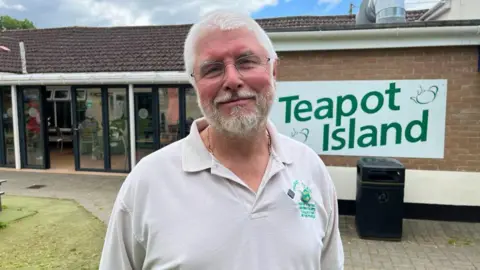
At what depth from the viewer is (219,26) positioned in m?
1.47

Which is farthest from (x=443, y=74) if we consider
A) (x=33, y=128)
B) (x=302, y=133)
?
(x=33, y=128)

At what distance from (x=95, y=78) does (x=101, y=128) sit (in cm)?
142

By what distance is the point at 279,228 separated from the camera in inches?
55.7

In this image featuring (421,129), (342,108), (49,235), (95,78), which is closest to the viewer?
(49,235)

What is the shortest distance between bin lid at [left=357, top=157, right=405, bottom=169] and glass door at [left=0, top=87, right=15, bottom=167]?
9.92 metres

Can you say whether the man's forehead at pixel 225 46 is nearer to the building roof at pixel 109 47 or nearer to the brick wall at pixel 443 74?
the brick wall at pixel 443 74

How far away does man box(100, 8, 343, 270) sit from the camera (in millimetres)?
1354

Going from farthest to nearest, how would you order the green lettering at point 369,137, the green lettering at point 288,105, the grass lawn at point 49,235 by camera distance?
the green lettering at point 288,105 < the green lettering at point 369,137 < the grass lawn at point 49,235

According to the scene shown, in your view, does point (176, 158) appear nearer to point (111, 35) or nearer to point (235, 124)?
point (235, 124)

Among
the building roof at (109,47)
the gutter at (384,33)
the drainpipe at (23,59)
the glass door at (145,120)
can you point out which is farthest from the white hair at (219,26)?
the drainpipe at (23,59)

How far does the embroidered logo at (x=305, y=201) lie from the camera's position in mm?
1513

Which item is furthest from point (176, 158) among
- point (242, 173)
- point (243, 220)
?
point (243, 220)

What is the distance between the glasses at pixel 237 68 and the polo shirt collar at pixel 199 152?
0.26m

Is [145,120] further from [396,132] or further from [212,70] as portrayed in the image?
[212,70]
